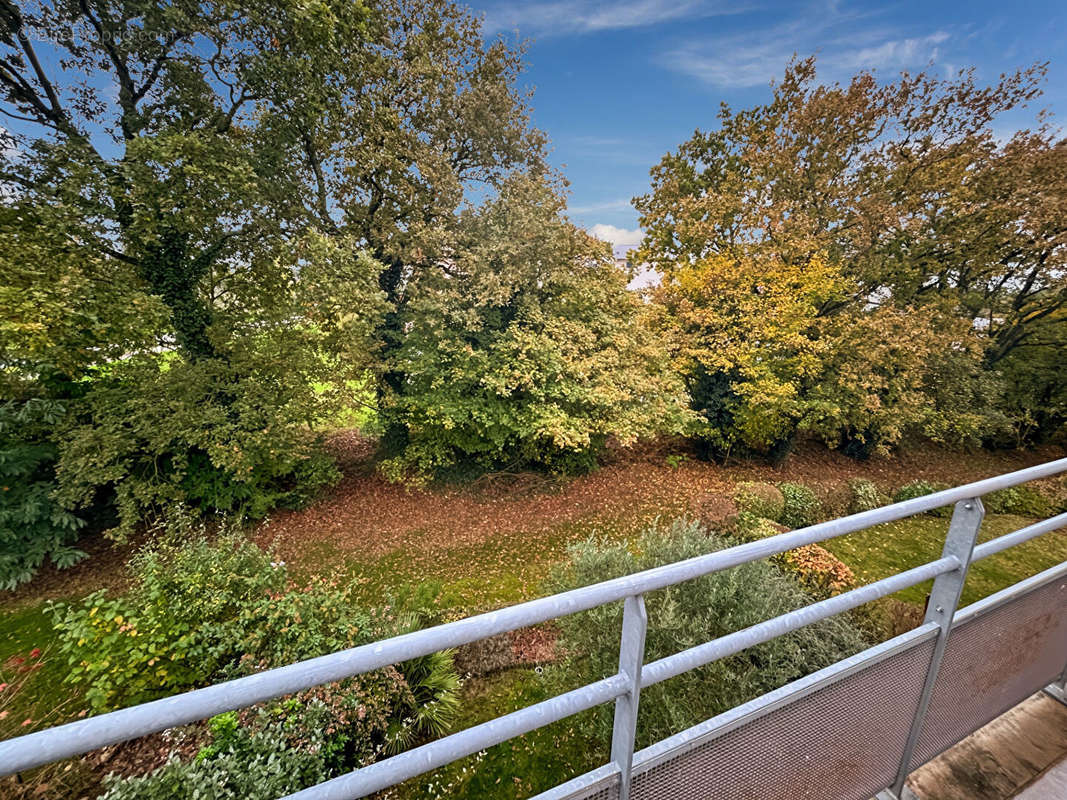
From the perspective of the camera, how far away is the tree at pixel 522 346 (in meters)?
8.59

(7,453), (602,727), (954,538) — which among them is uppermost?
(954,538)

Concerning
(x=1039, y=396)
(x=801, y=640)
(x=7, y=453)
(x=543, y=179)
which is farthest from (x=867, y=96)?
(x=7, y=453)

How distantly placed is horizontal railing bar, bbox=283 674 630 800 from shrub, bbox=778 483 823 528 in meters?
8.77

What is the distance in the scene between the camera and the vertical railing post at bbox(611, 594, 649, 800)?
44.6 inches

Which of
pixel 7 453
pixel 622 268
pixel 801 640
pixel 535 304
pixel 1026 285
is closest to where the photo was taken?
pixel 801 640

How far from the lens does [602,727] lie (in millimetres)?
3611

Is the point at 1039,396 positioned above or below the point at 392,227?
below

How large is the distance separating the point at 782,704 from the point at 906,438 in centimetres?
1765

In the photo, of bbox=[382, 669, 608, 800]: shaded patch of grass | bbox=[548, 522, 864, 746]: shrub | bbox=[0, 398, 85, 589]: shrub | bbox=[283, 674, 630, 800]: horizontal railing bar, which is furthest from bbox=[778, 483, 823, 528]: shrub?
bbox=[0, 398, 85, 589]: shrub

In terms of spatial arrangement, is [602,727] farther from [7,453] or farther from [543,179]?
[543,179]

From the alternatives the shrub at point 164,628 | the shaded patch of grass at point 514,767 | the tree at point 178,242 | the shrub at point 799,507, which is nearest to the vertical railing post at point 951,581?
the shaded patch of grass at point 514,767

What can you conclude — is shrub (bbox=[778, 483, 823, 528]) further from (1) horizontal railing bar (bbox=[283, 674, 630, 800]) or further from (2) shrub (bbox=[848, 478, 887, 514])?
(1) horizontal railing bar (bbox=[283, 674, 630, 800])

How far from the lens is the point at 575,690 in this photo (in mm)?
984

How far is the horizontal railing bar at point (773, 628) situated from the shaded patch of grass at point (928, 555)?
675 cm
